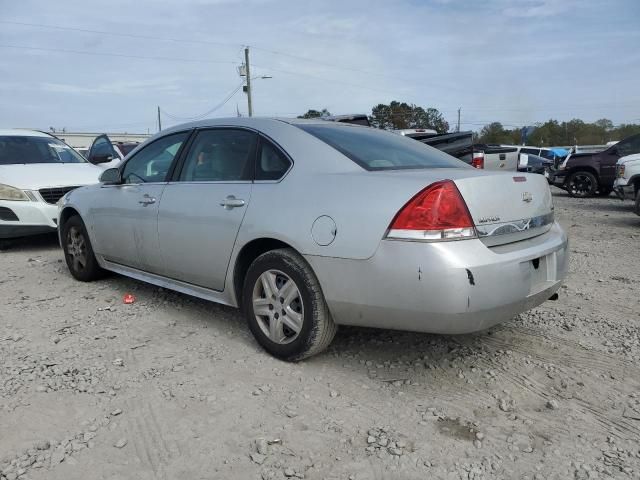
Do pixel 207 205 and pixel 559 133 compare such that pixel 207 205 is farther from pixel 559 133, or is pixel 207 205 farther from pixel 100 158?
pixel 559 133

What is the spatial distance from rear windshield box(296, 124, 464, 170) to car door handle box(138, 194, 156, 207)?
1.36 m

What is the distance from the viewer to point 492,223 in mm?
2826

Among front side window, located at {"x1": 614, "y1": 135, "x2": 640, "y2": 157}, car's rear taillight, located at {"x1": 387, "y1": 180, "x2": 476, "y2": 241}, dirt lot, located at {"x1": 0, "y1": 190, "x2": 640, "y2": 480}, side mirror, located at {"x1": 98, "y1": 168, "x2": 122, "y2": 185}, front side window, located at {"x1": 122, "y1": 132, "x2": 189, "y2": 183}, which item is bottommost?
dirt lot, located at {"x1": 0, "y1": 190, "x2": 640, "y2": 480}

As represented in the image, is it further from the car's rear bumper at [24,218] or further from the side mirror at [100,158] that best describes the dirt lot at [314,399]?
the side mirror at [100,158]

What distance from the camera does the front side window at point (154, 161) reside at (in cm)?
421

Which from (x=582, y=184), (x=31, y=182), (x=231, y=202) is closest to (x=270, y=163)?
(x=231, y=202)

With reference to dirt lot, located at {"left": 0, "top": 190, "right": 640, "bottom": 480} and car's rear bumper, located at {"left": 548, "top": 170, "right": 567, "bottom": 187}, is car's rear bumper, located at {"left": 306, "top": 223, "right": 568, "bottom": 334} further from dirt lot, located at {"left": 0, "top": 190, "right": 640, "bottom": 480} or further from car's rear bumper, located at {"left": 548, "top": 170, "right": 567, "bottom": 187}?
car's rear bumper, located at {"left": 548, "top": 170, "right": 567, "bottom": 187}

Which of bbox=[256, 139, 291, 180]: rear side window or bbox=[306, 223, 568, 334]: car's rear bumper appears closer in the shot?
bbox=[306, 223, 568, 334]: car's rear bumper

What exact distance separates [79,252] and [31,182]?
2318 millimetres

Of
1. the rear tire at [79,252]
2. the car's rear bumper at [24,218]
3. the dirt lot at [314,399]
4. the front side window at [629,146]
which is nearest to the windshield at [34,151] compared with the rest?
the car's rear bumper at [24,218]

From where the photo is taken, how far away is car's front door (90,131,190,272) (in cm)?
416

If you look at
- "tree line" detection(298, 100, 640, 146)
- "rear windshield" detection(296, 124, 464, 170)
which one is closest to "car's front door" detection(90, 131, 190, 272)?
"rear windshield" detection(296, 124, 464, 170)

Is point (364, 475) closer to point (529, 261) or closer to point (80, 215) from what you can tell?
point (529, 261)

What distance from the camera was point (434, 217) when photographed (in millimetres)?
2658
